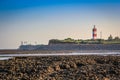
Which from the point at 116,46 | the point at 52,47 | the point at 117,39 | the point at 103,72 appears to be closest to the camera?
the point at 103,72

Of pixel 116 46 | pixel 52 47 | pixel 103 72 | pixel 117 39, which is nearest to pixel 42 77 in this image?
pixel 103 72

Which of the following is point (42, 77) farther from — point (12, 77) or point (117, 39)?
point (117, 39)

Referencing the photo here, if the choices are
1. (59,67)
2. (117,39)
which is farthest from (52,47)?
(59,67)

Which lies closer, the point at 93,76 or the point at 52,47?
the point at 93,76

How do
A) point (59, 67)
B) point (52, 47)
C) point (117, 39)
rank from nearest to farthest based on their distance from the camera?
point (59, 67) → point (52, 47) → point (117, 39)

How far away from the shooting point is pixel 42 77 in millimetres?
16953

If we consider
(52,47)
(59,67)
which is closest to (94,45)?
(52,47)

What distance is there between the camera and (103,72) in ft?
60.3

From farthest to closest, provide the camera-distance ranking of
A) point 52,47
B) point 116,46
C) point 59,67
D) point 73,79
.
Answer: point 52,47 → point 116,46 → point 59,67 → point 73,79

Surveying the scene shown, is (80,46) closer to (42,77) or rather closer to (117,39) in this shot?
(117,39)

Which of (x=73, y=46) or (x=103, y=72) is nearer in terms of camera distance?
(x=103, y=72)

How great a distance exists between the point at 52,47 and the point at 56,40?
4614 millimetres

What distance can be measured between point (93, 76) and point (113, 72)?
1.98 metres

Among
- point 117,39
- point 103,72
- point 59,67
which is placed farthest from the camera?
point 117,39
